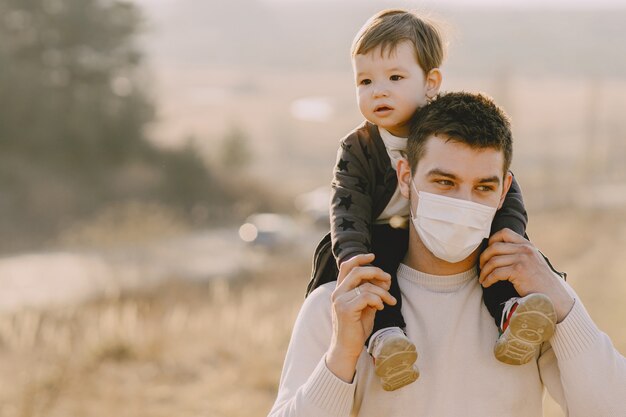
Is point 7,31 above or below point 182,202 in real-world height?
above

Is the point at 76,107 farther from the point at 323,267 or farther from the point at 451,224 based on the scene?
the point at 451,224

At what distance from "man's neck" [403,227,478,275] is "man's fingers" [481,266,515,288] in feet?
0.53

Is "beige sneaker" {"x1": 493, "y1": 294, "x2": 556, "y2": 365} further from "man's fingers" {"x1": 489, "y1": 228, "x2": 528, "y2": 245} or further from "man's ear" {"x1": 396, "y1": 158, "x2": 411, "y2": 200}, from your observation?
"man's ear" {"x1": 396, "y1": 158, "x2": 411, "y2": 200}

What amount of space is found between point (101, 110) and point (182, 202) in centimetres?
533

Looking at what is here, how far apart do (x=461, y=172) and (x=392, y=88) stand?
0.56 metres

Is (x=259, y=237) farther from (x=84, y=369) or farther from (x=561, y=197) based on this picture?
(x=84, y=369)

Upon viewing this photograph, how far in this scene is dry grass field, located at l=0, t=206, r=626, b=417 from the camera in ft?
32.9

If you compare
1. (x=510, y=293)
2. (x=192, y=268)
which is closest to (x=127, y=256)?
(x=192, y=268)

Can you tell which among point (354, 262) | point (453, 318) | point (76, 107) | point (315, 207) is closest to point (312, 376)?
point (354, 262)

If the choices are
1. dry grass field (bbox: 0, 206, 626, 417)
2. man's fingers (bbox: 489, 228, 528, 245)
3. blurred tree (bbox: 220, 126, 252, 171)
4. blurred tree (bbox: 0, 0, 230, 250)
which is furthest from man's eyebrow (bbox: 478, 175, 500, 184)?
blurred tree (bbox: 220, 126, 252, 171)

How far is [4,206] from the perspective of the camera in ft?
109

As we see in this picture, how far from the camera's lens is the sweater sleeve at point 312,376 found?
2.51m

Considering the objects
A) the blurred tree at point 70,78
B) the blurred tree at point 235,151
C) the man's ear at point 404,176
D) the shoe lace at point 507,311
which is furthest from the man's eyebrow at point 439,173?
the blurred tree at point 235,151

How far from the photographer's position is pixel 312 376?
101 inches
